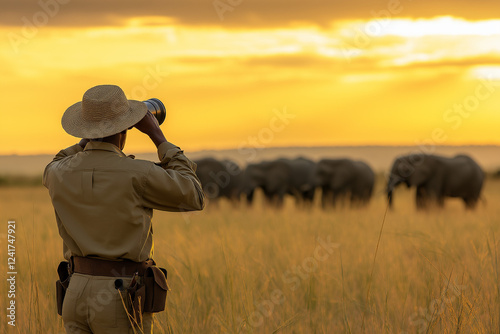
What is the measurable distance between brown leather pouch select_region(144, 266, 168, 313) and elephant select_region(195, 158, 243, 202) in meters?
18.9

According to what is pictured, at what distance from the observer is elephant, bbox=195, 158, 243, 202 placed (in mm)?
22828

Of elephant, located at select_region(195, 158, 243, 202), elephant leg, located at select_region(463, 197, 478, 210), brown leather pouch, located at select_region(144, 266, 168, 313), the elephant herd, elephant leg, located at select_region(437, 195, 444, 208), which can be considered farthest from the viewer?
elephant, located at select_region(195, 158, 243, 202)

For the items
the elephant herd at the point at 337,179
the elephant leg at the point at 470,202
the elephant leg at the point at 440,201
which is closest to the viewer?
the elephant leg at the point at 440,201

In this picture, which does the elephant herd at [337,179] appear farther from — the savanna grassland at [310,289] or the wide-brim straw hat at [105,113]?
the wide-brim straw hat at [105,113]

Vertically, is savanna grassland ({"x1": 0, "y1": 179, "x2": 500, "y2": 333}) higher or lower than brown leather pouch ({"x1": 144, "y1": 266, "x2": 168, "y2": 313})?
lower

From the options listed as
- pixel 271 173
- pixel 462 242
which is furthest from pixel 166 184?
pixel 271 173

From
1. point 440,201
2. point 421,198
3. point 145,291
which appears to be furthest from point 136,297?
point 421,198

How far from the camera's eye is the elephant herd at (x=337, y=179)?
60.7 feet

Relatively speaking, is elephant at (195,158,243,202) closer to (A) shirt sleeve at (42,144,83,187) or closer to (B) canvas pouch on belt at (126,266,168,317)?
(A) shirt sleeve at (42,144,83,187)

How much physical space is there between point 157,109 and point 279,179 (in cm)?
1985

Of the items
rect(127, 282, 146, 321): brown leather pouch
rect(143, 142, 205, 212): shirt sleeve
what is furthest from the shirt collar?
rect(127, 282, 146, 321): brown leather pouch

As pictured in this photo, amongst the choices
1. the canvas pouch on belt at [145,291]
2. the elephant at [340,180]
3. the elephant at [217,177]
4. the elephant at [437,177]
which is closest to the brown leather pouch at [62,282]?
the canvas pouch on belt at [145,291]

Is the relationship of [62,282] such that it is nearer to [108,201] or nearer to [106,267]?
[106,267]

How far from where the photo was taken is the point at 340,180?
21844 millimetres
